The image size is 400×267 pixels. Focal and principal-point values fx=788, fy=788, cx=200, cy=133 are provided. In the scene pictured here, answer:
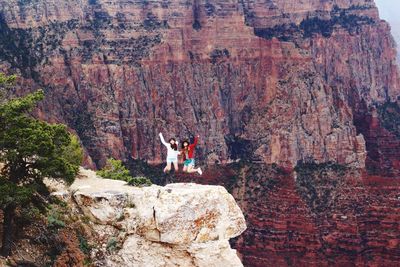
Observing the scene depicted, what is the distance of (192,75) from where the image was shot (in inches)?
3789

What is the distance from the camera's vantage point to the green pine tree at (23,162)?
26.3 meters

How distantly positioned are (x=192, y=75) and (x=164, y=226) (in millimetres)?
67930

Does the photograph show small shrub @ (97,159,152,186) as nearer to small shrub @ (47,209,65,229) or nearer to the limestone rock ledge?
the limestone rock ledge

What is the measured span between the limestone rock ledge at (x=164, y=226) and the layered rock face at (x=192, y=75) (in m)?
53.7

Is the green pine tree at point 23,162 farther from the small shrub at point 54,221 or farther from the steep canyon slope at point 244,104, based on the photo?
the steep canyon slope at point 244,104

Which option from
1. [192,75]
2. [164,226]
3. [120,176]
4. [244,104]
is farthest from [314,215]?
[164,226]

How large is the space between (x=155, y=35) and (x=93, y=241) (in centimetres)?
6513

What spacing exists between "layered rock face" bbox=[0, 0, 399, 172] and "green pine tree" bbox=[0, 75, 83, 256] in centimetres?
5486

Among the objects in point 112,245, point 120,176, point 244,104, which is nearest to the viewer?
point 112,245

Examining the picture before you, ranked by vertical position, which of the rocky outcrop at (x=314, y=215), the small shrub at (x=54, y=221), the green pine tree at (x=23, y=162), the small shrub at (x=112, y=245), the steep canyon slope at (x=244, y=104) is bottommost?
the rocky outcrop at (x=314, y=215)

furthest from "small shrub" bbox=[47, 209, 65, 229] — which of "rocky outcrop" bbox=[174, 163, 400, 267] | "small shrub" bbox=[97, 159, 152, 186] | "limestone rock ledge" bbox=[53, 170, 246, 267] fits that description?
"rocky outcrop" bbox=[174, 163, 400, 267]

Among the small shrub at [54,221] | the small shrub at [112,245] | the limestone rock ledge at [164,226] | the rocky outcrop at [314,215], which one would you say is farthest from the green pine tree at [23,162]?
the rocky outcrop at [314,215]

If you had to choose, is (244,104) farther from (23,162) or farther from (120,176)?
(23,162)

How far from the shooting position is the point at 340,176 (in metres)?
92.6
